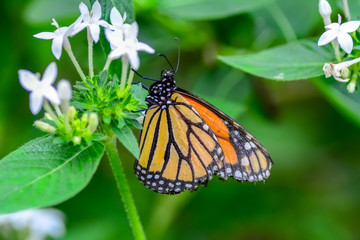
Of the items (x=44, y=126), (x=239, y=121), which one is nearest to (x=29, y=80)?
(x=44, y=126)

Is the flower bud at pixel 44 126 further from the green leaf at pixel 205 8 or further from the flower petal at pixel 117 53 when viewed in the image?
the green leaf at pixel 205 8

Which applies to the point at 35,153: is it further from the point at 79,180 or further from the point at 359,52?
the point at 359,52

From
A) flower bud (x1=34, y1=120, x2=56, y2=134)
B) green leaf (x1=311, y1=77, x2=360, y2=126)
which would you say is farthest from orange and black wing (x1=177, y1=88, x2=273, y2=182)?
flower bud (x1=34, y1=120, x2=56, y2=134)

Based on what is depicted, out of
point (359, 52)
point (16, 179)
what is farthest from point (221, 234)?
point (16, 179)

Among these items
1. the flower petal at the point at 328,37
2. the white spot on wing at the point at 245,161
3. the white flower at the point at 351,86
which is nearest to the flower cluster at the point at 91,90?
the white spot on wing at the point at 245,161

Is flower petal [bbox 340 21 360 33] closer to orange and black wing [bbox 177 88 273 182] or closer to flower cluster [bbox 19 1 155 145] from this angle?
orange and black wing [bbox 177 88 273 182]
